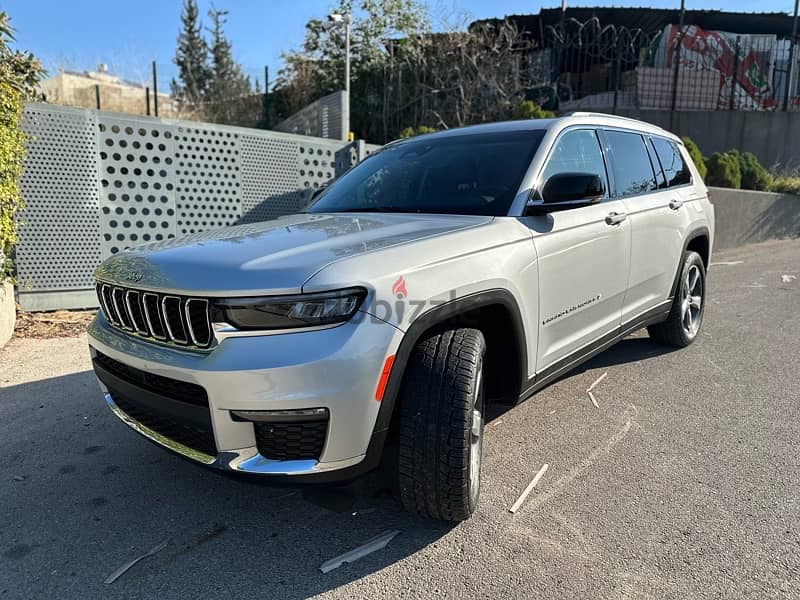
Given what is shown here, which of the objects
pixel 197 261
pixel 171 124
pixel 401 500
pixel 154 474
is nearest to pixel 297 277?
pixel 197 261

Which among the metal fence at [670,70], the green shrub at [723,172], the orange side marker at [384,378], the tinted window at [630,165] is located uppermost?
the metal fence at [670,70]

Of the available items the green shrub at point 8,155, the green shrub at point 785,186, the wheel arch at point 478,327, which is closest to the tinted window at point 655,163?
the wheel arch at point 478,327

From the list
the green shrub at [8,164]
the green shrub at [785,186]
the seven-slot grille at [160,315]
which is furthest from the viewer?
the green shrub at [785,186]

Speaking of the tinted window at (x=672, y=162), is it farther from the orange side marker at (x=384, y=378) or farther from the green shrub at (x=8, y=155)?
the green shrub at (x=8, y=155)

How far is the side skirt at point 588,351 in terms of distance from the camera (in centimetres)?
296

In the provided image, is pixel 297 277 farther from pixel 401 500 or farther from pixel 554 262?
pixel 554 262

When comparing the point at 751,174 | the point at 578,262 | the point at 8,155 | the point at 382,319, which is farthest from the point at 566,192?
the point at 751,174

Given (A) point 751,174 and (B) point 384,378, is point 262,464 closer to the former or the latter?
(B) point 384,378

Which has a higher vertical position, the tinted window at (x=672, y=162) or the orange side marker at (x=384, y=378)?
the tinted window at (x=672, y=162)

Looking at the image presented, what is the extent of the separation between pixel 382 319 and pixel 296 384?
1.24 ft

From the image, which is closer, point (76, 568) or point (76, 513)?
point (76, 568)

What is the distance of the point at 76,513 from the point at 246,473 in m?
1.15

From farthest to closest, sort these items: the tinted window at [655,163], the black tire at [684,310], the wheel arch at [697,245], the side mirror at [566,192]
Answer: the black tire at [684,310] → the wheel arch at [697,245] → the tinted window at [655,163] → the side mirror at [566,192]

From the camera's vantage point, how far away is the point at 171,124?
7008 mm
